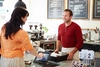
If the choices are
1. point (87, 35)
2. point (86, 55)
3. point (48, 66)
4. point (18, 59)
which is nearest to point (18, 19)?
point (18, 59)

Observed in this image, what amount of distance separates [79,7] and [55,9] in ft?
2.50

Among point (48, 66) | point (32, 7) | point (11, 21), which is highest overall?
point (32, 7)

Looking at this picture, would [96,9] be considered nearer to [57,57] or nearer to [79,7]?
[79,7]

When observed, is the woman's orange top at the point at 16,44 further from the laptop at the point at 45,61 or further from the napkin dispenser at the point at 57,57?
the napkin dispenser at the point at 57,57

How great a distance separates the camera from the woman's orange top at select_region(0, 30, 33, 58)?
1900mm

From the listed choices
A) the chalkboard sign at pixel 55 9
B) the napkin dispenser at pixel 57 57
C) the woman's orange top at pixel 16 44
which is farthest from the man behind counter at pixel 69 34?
the chalkboard sign at pixel 55 9

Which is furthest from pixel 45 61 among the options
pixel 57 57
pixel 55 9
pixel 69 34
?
pixel 55 9

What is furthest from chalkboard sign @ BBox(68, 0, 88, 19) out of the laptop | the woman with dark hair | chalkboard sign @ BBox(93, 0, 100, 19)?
the woman with dark hair

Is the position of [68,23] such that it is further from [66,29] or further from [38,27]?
[38,27]

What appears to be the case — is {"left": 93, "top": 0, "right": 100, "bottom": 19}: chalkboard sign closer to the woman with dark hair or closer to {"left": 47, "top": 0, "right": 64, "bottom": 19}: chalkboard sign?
{"left": 47, "top": 0, "right": 64, "bottom": 19}: chalkboard sign

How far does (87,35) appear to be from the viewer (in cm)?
472

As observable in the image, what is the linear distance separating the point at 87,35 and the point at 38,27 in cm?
143

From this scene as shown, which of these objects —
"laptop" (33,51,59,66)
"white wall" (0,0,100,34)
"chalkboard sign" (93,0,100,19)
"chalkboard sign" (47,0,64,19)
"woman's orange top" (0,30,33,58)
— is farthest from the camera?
"white wall" (0,0,100,34)

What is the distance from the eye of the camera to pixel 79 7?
4891 mm
